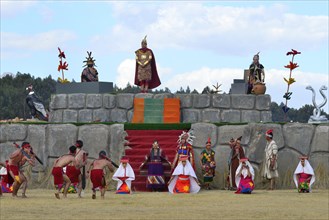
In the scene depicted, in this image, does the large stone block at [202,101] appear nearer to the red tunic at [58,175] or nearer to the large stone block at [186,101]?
the large stone block at [186,101]

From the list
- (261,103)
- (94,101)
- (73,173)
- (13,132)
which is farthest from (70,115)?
(73,173)

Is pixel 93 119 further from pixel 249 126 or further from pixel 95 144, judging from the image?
pixel 249 126

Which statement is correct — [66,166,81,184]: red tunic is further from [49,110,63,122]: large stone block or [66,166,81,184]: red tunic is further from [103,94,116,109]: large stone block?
[49,110,63,122]: large stone block

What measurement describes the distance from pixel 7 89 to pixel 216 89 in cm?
3154

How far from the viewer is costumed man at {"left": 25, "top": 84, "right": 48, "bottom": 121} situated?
98.8ft

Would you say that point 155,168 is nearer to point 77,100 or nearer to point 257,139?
point 257,139

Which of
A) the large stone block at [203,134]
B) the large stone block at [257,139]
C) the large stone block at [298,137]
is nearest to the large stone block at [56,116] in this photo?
the large stone block at [203,134]

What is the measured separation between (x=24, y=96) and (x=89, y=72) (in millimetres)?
28471

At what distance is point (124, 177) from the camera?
22.2 meters

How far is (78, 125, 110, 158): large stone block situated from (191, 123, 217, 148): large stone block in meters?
2.50

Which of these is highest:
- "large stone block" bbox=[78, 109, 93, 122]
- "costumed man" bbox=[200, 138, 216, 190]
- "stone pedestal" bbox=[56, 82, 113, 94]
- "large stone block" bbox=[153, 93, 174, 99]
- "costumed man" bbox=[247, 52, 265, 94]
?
"costumed man" bbox=[247, 52, 265, 94]

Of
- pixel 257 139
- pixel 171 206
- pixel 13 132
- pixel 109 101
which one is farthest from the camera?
pixel 109 101

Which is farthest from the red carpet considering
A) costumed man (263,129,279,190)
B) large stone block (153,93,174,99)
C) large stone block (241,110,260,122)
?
large stone block (241,110,260,122)

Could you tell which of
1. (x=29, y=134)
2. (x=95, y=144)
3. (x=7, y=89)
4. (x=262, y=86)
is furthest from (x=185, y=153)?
(x=7, y=89)
